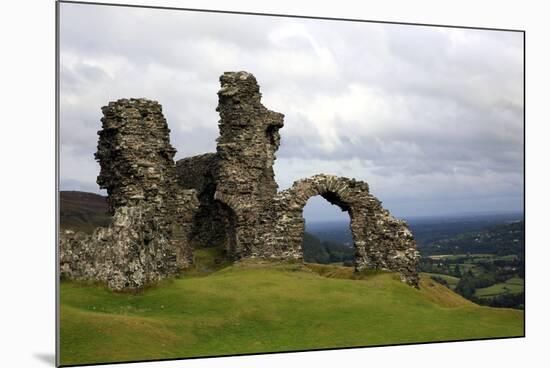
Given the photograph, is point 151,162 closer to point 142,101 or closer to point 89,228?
point 142,101

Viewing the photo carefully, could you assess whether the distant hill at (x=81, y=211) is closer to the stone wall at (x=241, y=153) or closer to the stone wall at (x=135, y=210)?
the stone wall at (x=135, y=210)

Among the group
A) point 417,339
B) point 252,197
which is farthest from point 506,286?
point 252,197

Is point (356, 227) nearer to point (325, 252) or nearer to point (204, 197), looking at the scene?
point (204, 197)

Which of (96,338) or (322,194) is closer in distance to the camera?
(96,338)

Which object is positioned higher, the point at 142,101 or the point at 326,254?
the point at 142,101

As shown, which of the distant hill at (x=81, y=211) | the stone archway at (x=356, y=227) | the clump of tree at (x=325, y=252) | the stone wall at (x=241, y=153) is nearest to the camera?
the distant hill at (x=81, y=211)

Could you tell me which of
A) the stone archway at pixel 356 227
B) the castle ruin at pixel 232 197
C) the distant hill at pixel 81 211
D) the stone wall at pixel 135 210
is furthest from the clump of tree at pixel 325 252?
the distant hill at pixel 81 211

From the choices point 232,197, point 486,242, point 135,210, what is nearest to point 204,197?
point 232,197
